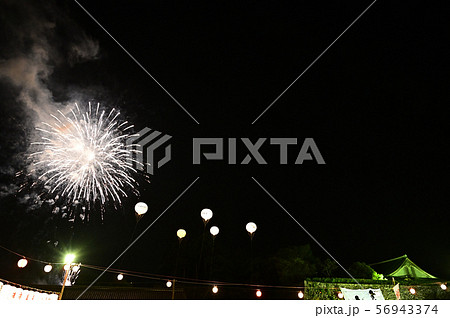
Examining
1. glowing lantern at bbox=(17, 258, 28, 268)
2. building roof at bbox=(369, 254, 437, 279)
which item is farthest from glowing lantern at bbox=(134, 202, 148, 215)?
building roof at bbox=(369, 254, 437, 279)

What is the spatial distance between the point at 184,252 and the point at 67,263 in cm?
1048

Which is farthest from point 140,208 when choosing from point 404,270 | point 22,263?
point 404,270

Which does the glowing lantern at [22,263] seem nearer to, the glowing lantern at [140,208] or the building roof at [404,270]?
the glowing lantern at [140,208]

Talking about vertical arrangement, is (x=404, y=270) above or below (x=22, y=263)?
above

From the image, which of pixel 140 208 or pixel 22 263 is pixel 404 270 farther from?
pixel 22 263

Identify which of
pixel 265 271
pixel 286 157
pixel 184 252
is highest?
pixel 286 157

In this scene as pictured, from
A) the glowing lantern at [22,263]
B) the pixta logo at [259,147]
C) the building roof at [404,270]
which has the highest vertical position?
the pixta logo at [259,147]

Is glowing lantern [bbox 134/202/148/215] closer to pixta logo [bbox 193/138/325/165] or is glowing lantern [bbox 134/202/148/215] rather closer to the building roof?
pixta logo [bbox 193/138/325/165]

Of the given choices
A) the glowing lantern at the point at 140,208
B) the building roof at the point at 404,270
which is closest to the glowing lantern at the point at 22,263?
the glowing lantern at the point at 140,208
